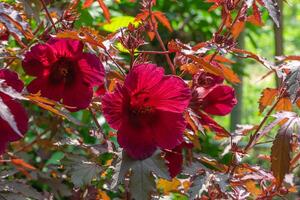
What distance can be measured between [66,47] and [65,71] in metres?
0.05

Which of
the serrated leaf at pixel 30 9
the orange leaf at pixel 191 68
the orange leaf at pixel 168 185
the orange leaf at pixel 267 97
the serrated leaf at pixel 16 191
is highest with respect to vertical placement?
the serrated leaf at pixel 30 9

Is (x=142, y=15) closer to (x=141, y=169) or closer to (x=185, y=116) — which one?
(x=185, y=116)

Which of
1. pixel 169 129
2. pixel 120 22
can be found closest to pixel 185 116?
pixel 169 129

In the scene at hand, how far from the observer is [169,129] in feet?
2.97

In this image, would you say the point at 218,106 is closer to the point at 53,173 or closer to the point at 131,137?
the point at 131,137

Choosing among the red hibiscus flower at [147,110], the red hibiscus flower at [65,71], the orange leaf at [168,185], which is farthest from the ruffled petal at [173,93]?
the orange leaf at [168,185]

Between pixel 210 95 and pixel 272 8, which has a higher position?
pixel 272 8

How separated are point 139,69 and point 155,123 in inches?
3.8

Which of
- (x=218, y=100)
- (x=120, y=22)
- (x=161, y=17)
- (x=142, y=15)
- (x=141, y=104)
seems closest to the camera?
(x=141, y=104)

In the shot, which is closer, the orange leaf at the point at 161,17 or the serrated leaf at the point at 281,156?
the serrated leaf at the point at 281,156

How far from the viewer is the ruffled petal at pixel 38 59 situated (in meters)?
0.94

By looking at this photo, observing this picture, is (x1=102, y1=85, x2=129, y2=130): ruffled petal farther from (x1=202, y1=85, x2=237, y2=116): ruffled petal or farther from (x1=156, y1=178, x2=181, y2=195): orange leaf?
(x1=156, y1=178, x2=181, y2=195): orange leaf

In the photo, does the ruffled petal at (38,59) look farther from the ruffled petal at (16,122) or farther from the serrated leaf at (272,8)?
the serrated leaf at (272,8)

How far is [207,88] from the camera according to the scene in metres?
1.01
